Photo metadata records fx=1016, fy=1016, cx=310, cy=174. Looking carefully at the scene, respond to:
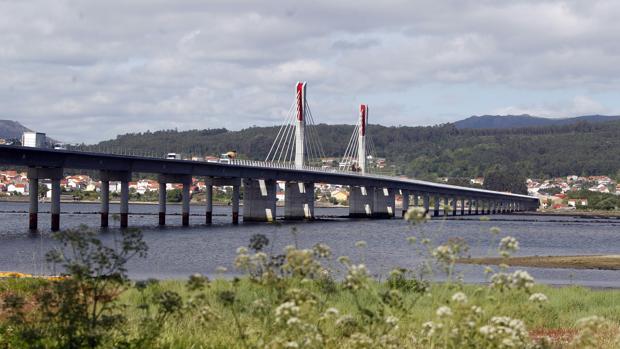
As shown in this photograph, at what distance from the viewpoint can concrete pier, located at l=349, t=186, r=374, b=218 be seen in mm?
148125

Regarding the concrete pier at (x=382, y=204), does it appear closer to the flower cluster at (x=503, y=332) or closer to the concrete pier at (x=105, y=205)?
the concrete pier at (x=105, y=205)

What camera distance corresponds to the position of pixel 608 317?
78.8ft

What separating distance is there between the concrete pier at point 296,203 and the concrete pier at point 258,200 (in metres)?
8.20

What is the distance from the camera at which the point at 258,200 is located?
4668 inches

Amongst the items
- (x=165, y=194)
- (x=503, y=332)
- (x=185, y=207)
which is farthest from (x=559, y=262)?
(x=165, y=194)

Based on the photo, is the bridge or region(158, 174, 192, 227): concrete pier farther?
region(158, 174, 192, 227): concrete pier

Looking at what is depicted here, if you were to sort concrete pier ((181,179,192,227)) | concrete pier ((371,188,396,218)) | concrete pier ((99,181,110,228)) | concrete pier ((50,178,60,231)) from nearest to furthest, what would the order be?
concrete pier ((50,178,60,231)) → concrete pier ((99,181,110,228)) → concrete pier ((181,179,192,227)) → concrete pier ((371,188,396,218))

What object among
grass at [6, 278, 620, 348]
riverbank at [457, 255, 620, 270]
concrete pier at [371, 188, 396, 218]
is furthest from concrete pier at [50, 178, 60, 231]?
concrete pier at [371, 188, 396, 218]

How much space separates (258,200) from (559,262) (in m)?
65.2

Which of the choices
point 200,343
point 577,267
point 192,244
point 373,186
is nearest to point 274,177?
point 373,186

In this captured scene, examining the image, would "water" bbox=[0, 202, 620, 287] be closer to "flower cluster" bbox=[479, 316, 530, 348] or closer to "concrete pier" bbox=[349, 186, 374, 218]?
"flower cluster" bbox=[479, 316, 530, 348]

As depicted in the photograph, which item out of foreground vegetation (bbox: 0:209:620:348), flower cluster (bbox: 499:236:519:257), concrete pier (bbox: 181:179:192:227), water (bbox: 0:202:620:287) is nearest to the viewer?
flower cluster (bbox: 499:236:519:257)

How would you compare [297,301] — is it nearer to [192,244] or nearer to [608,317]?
[608,317]

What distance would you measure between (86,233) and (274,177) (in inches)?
4220
